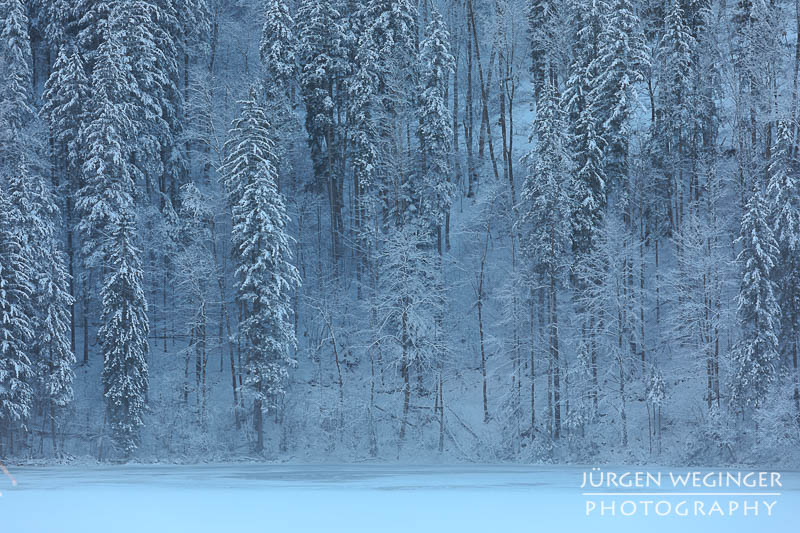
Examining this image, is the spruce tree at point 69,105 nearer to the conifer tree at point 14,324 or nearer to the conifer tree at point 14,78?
the conifer tree at point 14,78

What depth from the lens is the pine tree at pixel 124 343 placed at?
31.1 m

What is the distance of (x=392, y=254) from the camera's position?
33750mm

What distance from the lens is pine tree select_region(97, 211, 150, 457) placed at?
3114 centimetres

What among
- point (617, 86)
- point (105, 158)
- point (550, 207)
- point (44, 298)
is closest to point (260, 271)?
point (105, 158)

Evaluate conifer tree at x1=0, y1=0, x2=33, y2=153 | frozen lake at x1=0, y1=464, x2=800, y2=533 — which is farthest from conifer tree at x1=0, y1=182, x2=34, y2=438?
frozen lake at x1=0, y1=464, x2=800, y2=533

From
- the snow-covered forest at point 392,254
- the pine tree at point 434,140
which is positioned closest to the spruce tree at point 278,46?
the snow-covered forest at point 392,254

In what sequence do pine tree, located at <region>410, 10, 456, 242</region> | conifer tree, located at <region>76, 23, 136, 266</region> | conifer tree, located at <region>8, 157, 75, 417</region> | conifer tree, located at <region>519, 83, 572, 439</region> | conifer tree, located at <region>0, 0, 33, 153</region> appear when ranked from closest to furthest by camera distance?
conifer tree, located at <region>8, 157, 75, 417</region> < conifer tree, located at <region>519, 83, 572, 439</region> < conifer tree, located at <region>76, 23, 136, 266</region> < conifer tree, located at <region>0, 0, 33, 153</region> < pine tree, located at <region>410, 10, 456, 242</region>

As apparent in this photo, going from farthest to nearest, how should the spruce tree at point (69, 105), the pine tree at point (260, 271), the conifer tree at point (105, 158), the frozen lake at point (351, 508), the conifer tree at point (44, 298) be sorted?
1. the spruce tree at point (69, 105)
2. the conifer tree at point (105, 158)
3. the pine tree at point (260, 271)
4. the conifer tree at point (44, 298)
5. the frozen lake at point (351, 508)

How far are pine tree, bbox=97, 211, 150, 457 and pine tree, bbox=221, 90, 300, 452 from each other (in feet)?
15.7

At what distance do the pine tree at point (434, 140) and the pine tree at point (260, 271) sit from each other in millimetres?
8722

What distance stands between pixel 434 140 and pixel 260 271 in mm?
12572

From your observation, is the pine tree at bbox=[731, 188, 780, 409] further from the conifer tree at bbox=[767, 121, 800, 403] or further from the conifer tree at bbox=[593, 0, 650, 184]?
the conifer tree at bbox=[593, 0, 650, 184]

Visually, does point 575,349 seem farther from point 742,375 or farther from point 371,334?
point 371,334

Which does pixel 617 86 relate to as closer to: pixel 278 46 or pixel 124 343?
pixel 278 46
